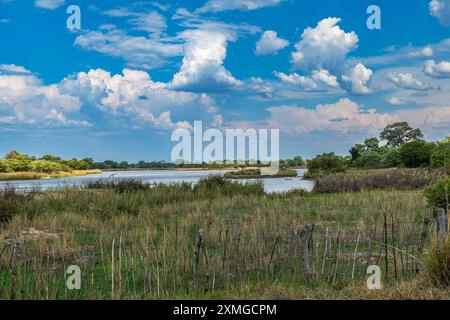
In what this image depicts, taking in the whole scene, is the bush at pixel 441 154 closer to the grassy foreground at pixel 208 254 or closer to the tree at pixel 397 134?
the grassy foreground at pixel 208 254

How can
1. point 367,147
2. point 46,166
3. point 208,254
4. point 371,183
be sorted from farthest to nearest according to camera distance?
1. point 367,147
2. point 46,166
3. point 371,183
4. point 208,254

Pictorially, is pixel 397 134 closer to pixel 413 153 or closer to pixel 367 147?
pixel 367 147

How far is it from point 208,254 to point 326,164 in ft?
120

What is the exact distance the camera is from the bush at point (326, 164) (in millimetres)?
41719

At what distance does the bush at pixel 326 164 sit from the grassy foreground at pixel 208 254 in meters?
26.4

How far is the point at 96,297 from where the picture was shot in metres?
5.88

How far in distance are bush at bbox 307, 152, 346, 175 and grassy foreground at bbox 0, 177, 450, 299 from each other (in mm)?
26363

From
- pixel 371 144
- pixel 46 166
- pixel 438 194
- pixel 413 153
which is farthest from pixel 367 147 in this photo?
pixel 438 194

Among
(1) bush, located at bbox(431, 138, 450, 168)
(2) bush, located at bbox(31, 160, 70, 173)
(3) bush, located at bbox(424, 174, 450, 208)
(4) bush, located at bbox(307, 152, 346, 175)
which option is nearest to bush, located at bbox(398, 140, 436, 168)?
(4) bush, located at bbox(307, 152, 346, 175)

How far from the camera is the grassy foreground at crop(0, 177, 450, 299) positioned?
19.4 feet

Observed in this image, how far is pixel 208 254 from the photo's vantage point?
8.13 metres

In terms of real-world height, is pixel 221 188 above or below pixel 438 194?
below

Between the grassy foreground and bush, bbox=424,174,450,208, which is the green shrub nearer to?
the grassy foreground
